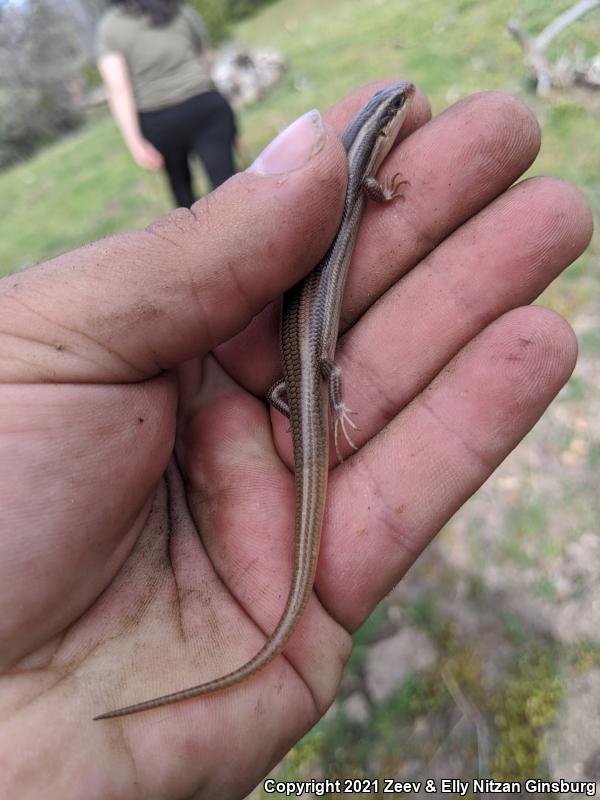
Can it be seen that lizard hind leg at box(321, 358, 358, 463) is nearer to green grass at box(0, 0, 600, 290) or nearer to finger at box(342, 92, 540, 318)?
finger at box(342, 92, 540, 318)

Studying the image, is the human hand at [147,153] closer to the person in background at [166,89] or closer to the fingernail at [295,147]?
the person in background at [166,89]

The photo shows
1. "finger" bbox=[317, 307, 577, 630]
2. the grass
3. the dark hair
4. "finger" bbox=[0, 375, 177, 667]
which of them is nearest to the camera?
"finger" bbox=[0, 375, 177, 667]

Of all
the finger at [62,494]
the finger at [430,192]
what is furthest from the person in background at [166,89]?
the finger at [62,494]

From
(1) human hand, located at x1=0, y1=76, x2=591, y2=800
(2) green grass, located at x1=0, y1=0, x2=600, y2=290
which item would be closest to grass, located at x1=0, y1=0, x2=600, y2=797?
(2) green grass, located at x1=0, y1=0, x2=600, y2=290

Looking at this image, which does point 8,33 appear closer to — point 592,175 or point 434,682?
point 592,175

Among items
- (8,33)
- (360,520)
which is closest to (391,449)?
(360,520)

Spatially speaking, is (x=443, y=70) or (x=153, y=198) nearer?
(x=443, y=70)
